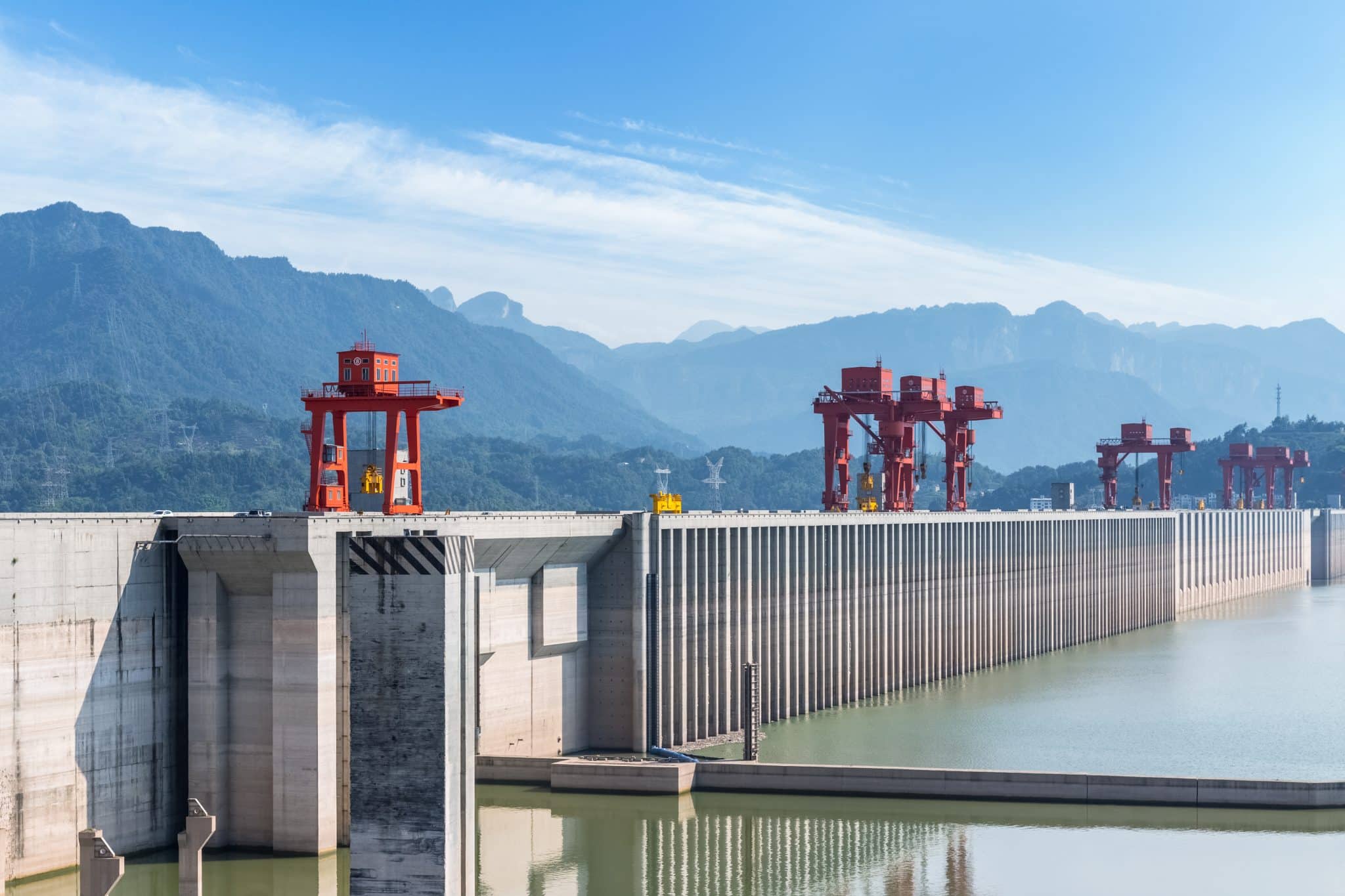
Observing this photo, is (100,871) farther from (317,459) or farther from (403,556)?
(317,459)

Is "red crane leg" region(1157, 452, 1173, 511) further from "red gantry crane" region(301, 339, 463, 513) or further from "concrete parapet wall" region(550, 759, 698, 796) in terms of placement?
"concrete parapet wall" region(550, 759, 698, 796)

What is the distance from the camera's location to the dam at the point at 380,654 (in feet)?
91.8

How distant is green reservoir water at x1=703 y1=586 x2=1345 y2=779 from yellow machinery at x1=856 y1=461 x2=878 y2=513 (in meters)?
12.7

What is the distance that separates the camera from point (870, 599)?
263 feet

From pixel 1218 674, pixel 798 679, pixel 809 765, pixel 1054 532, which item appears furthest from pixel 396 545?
pixel 1054 532

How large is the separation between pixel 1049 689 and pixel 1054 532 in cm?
2762

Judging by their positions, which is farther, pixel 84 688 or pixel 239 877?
pixel 239 877

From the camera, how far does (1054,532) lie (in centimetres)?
11112

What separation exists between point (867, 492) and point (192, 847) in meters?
76.9

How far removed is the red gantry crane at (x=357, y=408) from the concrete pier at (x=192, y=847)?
29.5 metres

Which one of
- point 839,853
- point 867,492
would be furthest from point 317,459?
point 867,492

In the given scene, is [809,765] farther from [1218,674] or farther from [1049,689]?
[1218,674]

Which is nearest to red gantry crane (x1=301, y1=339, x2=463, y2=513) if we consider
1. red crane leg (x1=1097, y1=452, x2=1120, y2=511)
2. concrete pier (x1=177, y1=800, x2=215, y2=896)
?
concrete pier (x1=177, y1=800, x2=215, y2=896)

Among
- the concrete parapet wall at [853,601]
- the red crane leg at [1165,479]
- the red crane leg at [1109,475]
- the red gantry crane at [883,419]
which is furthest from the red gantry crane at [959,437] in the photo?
the red crane leg at [1165,479]
